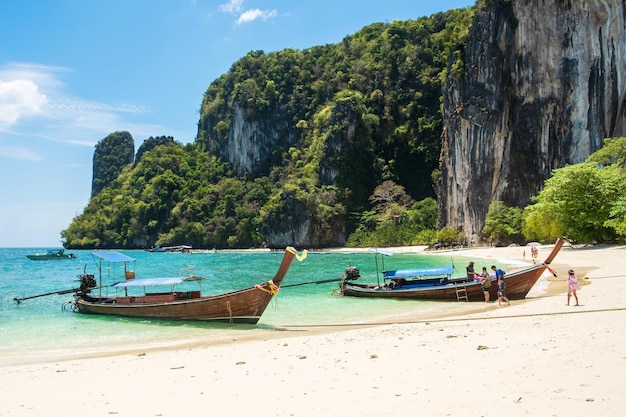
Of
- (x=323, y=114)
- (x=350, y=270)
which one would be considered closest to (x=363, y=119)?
(x=323, y=114)

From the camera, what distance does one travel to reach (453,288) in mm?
17812

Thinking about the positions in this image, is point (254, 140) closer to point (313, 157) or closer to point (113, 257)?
point (313, 157)

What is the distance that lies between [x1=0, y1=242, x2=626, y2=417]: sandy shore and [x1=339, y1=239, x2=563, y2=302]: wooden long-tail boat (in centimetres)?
398

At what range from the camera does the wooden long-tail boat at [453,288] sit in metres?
16.5

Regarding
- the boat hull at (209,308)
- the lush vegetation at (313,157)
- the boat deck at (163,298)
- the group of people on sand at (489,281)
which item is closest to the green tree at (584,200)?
the group of people on sand at (489,281)

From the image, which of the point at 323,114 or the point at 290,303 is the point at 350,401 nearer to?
the point at 290,303

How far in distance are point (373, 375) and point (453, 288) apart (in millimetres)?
11116

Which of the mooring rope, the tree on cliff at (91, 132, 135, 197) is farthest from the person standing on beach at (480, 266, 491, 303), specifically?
the tree on cliff at (91, 132, 135, 197)

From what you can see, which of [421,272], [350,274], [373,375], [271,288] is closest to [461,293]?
[421,272]

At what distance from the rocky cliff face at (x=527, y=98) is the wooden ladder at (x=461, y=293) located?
104ft

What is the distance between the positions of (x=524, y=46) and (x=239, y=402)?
51.2 metres

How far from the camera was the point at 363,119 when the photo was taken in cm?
8300

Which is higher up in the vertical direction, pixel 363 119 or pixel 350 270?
pixel 363 119

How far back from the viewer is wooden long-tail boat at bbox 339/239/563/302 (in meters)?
16.5
